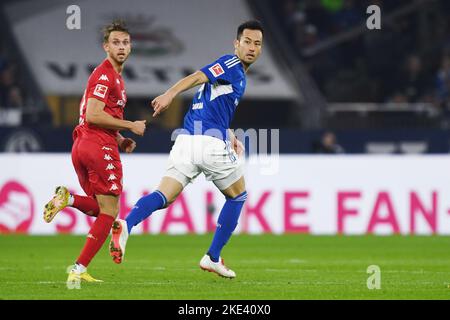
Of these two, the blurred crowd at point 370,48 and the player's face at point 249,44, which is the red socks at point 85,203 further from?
the blurred crowd at point 370,48

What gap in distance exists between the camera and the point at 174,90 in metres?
9.31

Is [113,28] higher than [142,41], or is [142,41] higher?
[142,41]

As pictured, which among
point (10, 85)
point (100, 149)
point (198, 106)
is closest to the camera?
point (100, 149)

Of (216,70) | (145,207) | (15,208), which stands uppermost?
(216,70)

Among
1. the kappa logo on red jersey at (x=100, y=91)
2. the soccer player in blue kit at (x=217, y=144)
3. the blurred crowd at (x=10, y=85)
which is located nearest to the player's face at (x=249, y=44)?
the soccer player in blue kit at (x=217, y=144)

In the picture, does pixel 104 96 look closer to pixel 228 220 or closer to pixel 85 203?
pixel 85 203

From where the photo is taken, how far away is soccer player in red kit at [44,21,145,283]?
9547mm

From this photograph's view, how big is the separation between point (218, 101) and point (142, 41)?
676 inches

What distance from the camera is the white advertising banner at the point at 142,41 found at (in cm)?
2566

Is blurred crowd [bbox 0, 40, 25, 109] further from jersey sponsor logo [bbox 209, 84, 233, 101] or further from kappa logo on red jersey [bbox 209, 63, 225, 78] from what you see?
kappa logo on red jersey [bbox 209, 63, 225, 78]

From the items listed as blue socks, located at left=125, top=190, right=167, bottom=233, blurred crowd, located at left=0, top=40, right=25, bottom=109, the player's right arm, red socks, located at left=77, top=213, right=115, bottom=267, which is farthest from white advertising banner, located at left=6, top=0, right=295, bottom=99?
the player's right arm

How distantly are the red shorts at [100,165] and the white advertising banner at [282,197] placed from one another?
8026mm

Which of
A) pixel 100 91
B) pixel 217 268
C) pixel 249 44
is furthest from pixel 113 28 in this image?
pixel 217 268

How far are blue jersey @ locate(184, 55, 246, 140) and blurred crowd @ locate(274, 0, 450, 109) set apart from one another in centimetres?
1496
